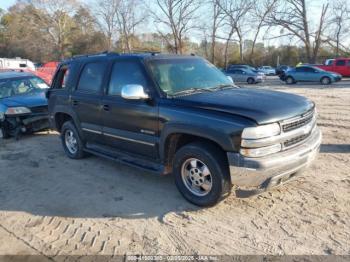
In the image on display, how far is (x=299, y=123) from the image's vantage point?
14.1 feet

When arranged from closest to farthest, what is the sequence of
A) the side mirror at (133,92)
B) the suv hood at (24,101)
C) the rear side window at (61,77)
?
the side mirror at (133,92) → the rear side window at (61,77) → the suv hood at (24,101)

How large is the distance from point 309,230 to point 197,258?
131cm

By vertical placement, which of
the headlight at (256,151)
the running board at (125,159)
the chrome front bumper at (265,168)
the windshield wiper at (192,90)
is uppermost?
the windshield wiper at (192,90)

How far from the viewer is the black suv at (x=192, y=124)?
13.0ft

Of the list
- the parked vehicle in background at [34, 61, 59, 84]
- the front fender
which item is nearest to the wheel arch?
the front fender

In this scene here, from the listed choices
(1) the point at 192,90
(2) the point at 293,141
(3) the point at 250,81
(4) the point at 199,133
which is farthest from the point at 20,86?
(3) the point at 250,81

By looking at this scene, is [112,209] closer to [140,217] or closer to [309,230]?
[140,217]

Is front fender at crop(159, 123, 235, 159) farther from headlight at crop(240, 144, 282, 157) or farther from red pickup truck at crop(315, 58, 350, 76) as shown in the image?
red pickup truck at crop(315, 58, 350, 76)

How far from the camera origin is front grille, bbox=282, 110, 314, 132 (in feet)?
13.4

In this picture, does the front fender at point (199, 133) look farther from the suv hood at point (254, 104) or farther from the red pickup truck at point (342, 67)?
the red pickup truck at point (342, 67)

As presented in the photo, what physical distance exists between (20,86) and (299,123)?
8181mm

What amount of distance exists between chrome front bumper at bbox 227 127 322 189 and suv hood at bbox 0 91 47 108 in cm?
670

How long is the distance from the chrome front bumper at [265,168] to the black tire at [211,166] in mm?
164

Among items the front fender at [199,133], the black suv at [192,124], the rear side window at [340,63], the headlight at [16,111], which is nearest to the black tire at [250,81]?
the rear side window at [340,63]
